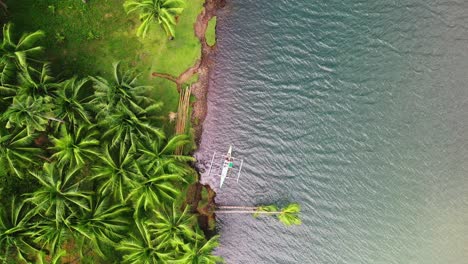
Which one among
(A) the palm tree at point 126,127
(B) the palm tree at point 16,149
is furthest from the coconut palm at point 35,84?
(A) the palm tree at point 126,127

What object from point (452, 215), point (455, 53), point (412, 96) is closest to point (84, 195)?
point (412, 96)

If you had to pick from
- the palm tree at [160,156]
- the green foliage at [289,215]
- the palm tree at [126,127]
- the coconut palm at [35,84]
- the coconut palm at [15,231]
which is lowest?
the coconut palm at [15,231]

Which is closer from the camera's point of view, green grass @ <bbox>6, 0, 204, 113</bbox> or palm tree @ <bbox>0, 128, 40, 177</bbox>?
palm tree @ <bbox>0, 128, 40, 177</bbox>

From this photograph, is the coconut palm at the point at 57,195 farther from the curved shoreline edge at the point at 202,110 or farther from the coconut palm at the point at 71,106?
the curved shoreline edge at the point at 202,110

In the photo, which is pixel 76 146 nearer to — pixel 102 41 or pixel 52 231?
pixel 52 231

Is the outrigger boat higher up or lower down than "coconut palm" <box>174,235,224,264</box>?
higher up

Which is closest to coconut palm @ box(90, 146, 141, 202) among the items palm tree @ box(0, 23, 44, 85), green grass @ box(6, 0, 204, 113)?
green grass @ box(6, 0, 204, 113)

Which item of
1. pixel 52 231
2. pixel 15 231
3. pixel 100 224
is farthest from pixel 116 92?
pixel 15 231

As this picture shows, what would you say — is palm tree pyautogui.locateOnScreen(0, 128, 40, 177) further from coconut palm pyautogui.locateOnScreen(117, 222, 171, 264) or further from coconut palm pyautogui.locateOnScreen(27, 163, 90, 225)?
coconut palm pyautogui.locateOnScreen(117, 222, 171, 264)
